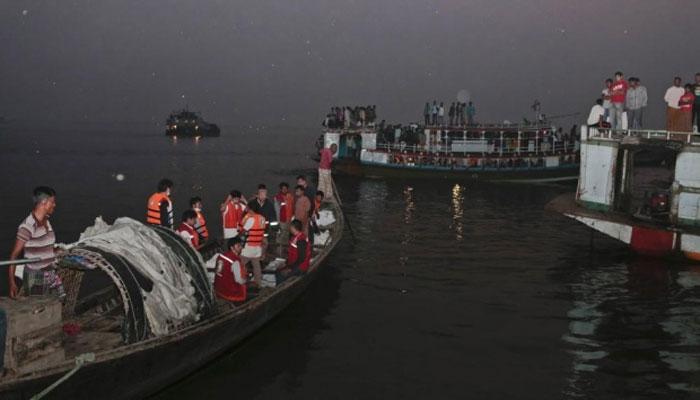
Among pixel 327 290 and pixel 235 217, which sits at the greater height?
pixel 235 217

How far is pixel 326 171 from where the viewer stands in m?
19.7

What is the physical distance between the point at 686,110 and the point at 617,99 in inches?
82.5

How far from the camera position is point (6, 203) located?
32500 millimetres

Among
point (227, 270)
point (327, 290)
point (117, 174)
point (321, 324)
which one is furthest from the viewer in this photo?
point (117, 174)

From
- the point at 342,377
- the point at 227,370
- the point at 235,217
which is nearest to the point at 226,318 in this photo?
the point at 227,370

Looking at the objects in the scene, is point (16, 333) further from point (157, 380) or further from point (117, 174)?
point (117, 174)

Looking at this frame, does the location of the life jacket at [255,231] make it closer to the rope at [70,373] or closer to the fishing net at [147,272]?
the fishing net at [147,272]

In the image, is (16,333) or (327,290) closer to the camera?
(16,333)

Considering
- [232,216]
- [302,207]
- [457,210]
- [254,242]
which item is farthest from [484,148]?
[254,242]

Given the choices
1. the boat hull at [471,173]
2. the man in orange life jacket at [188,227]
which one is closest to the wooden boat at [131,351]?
the man in orange life jacket at [188,227]

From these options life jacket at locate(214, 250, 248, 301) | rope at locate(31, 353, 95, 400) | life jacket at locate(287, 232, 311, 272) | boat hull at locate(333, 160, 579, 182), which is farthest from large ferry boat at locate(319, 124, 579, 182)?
rope at locate(31, 353, 95, 400)

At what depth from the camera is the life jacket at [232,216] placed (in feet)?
45.4

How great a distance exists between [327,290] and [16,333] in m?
9.24

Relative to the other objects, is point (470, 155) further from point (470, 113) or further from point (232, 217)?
point (232, 217)
